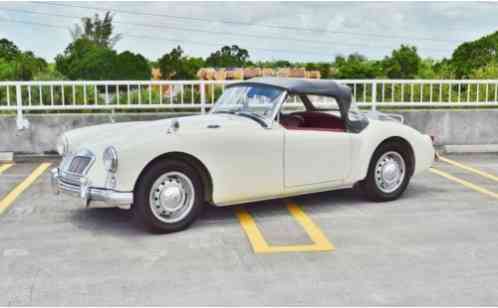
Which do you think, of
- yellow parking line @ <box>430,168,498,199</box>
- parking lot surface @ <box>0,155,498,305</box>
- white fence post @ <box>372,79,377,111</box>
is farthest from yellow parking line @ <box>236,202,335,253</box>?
white fence post @ <box>372,79,377,111</box>

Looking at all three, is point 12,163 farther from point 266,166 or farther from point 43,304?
point 43,304

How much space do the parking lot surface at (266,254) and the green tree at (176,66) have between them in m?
41.4

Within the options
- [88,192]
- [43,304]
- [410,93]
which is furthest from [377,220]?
[410,93]

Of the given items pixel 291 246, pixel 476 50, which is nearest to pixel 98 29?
pixel 476 50

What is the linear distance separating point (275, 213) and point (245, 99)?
50.4 inches

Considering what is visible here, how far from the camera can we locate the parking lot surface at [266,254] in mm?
3807

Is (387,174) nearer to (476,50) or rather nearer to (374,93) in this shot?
(374,93)

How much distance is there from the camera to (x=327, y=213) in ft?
19.6

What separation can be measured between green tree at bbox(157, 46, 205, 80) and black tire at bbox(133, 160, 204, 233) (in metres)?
41.9

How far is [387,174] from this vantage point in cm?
643

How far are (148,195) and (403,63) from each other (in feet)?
193

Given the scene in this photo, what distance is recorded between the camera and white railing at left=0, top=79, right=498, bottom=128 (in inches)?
379

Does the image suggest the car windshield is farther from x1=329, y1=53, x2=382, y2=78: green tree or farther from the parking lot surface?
x1=329, y1=53, x2=382, y2=78: green tree

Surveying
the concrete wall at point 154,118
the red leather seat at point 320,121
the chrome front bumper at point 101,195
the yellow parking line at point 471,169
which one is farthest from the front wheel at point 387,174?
the concrete wall at point 154,118
